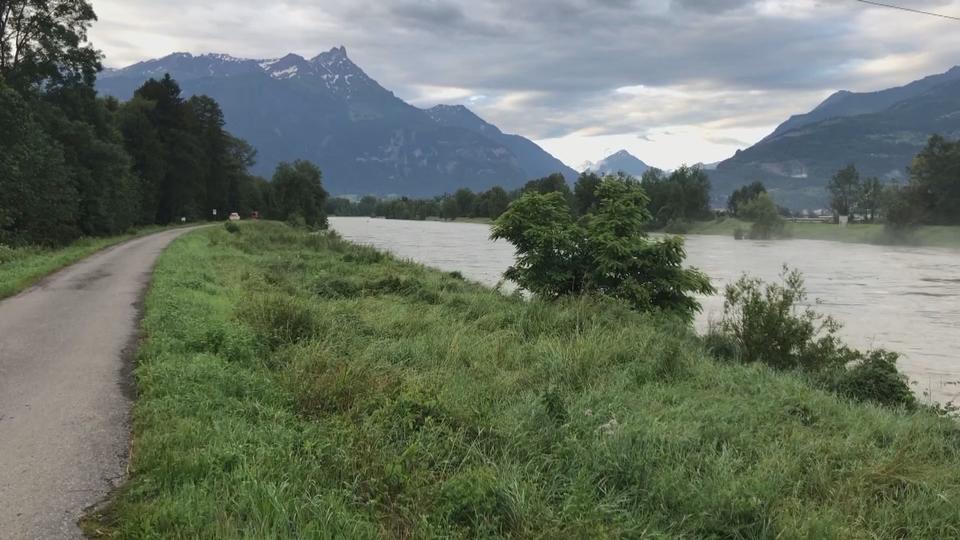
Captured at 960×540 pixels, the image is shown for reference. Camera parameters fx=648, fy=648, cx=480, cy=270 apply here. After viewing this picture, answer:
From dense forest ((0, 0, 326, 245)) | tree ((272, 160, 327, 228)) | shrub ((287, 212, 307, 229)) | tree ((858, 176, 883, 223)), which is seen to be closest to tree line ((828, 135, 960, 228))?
tree ((858, 176, 883, 223))

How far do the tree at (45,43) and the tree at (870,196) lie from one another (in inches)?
4807

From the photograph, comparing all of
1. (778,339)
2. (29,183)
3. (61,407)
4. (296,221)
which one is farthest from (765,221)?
(61,407)

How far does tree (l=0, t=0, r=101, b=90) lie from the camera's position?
122 feet

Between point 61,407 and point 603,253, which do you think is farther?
point 603,253

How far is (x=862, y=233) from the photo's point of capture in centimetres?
8775

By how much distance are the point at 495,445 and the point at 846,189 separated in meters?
140

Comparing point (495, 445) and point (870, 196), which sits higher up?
point (870, 196)

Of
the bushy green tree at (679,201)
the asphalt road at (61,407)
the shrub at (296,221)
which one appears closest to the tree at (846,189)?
the bushy green tree at (679,201)

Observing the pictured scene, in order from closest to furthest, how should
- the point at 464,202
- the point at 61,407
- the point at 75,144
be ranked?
the point at 61,407, the point at 75,144, the point at 464,202

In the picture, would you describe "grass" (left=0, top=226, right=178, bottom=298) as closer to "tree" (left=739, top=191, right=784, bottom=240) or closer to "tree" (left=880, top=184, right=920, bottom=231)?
"tree" (left=739, top=191, right=784, bottom=240)

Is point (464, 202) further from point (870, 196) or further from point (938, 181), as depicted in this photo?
point (938, 181)

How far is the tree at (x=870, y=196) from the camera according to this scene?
118500 mm

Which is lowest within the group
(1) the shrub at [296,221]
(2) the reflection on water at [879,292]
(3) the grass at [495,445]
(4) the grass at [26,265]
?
(2) the reflection on water at [879,292]

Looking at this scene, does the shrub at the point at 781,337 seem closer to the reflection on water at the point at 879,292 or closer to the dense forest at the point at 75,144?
the reflection on water at the point at 879,292
